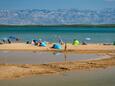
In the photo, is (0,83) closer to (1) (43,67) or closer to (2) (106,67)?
(1) (43,67)

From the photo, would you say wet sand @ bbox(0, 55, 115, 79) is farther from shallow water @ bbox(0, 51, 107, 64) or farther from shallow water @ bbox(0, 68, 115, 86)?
shallow water @ bbox(0, 51, 107, 64)

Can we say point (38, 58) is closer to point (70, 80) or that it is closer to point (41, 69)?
point (41, 69)

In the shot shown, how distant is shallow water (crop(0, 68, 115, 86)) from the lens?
19.4 meters

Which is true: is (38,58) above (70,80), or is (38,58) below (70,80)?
below

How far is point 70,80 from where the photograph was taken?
20.4 m

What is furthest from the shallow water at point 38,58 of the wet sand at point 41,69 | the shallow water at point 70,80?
the shallow water at point 70,80

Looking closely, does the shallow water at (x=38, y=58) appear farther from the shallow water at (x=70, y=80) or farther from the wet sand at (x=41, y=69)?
the shallow water at (x=70, y=80)

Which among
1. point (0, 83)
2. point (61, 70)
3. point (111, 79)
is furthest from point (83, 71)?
point (0, 83)

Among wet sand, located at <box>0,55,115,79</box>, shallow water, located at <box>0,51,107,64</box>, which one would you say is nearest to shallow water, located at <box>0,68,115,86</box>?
wet sand, located at <box>0,55,115,79</box>

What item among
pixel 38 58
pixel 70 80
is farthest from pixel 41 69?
pixel 38 58

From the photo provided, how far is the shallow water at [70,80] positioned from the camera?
19422mm

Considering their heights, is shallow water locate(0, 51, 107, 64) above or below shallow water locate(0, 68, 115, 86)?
below

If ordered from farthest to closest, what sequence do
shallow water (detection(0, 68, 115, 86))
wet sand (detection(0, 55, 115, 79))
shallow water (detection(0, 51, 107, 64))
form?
shallow water (detection(0, 51, 107, 64))
wet sand (detection(0, 55, 115, 79))
shallow water (detection(0, 68, 115, 86))

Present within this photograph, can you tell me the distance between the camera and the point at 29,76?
21469 millimetres
